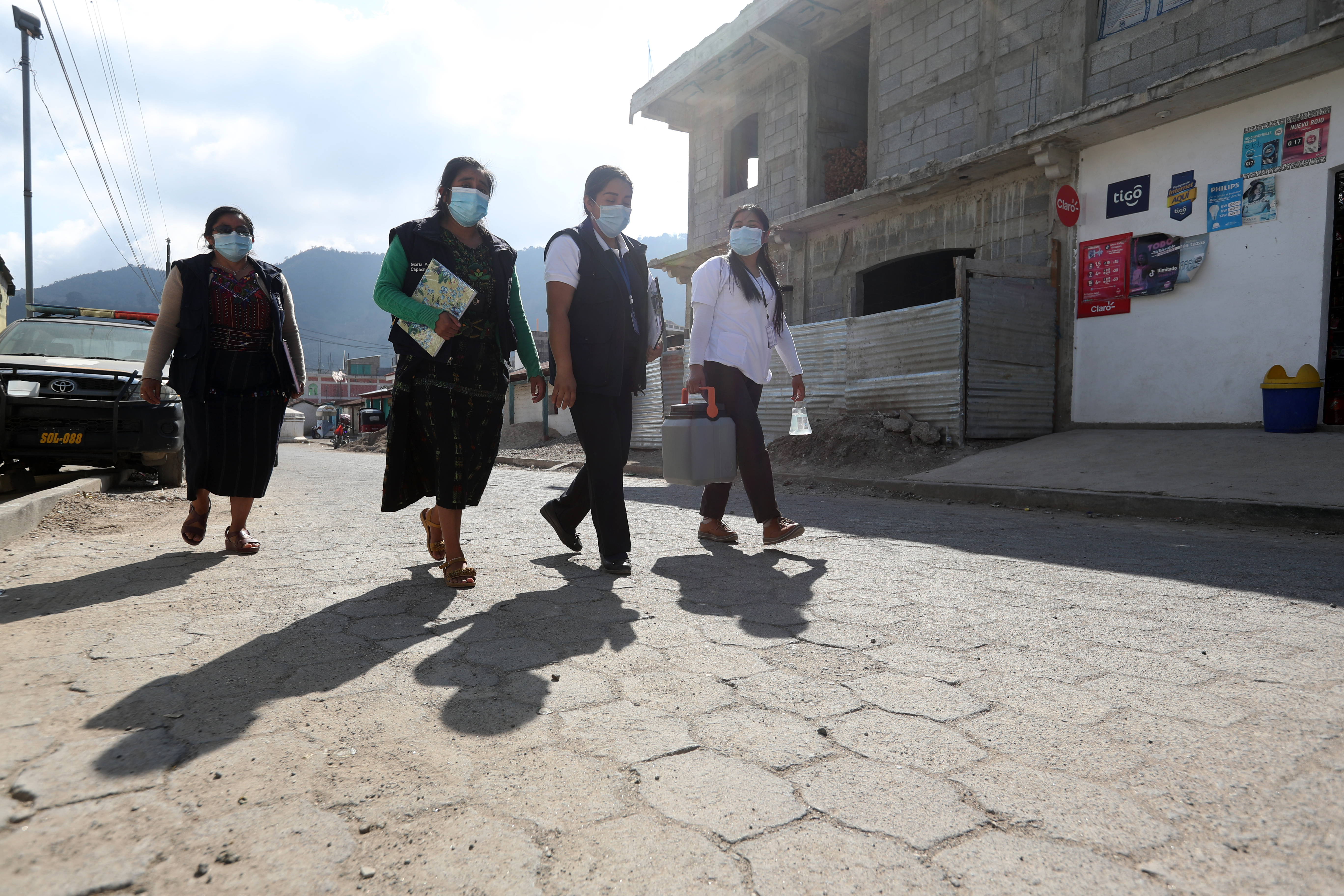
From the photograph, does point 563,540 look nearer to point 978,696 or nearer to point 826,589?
point 826,589

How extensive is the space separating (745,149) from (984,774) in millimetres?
16403

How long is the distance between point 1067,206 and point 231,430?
30.7 feet

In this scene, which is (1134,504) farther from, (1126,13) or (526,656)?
(1126,13)

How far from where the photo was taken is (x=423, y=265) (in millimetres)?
3207

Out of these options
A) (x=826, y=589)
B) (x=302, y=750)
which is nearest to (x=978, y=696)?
(x=826, y=589)

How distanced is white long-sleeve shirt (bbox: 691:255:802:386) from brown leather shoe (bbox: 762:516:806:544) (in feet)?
2.67

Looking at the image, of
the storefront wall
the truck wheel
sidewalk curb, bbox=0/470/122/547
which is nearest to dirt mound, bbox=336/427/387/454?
the truck wheel

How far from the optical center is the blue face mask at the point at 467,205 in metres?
3.28

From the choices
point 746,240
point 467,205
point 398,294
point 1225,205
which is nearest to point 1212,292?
point 1225,205

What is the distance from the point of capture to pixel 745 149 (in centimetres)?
1634

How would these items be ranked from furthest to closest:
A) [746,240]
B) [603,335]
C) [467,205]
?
[746,240] < [603,335] < [467,205]

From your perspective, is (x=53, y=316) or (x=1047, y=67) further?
(x=1047, y=67)

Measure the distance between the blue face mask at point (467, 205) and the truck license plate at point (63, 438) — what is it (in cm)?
463

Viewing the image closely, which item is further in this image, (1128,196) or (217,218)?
(1128,196)
